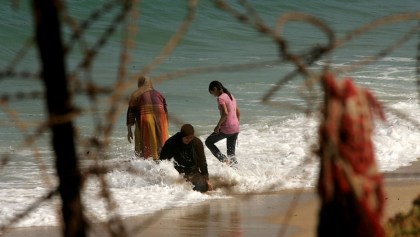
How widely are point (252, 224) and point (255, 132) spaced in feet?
27.9

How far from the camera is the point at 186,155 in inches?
506

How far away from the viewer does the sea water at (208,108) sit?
38.8 feet

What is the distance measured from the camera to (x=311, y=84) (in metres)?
2.32

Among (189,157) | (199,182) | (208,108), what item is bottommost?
(208,108)

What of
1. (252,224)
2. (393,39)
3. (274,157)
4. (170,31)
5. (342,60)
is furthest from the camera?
(393,39)

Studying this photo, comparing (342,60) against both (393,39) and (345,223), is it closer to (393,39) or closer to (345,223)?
(393,39)

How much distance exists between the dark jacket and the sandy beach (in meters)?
0.67

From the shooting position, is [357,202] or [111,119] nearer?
[111,119]

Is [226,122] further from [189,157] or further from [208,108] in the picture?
[208,108]

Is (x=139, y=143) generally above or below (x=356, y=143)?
below

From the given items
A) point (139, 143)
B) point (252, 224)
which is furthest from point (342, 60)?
point (252, 224)

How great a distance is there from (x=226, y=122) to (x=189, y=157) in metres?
1.76

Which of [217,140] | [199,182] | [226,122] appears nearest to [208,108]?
[217,140]

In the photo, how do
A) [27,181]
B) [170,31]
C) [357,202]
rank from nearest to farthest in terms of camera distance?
[357,202], [27,181], [170,31]
